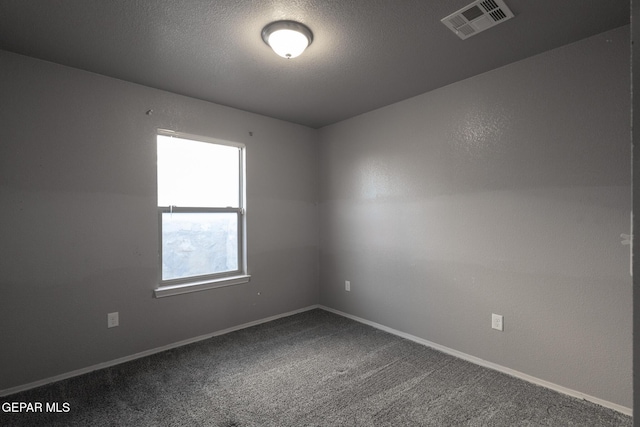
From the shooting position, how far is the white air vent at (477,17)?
1802 millimetres

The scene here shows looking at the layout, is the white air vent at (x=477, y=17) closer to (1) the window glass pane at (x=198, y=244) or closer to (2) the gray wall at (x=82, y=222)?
(2) the gray wall at (x=82, y=222)

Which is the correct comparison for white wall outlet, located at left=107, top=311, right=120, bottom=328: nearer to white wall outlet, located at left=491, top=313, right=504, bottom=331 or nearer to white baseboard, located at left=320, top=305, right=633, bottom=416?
white baseboard, located at left=320, top=305, right=633, bottom=416

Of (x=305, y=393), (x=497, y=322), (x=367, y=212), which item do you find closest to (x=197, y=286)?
(x=305, y=393)

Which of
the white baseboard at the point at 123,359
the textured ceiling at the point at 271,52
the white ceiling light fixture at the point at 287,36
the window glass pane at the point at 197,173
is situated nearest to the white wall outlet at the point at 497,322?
the textured ceiling at the point at 271,52

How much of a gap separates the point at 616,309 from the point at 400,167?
1.96 m

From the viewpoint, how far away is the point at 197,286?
3145mm

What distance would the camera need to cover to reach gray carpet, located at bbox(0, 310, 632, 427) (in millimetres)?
1955

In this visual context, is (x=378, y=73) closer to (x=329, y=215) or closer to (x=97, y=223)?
(x=329, y=215)

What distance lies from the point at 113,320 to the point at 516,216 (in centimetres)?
336

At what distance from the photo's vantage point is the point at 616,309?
2055mm

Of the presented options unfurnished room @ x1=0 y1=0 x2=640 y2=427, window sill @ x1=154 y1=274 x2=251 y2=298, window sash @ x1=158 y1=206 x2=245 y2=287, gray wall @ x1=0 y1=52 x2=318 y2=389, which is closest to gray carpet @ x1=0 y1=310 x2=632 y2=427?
unfurnished room @ x1=0 y1=0 x2=640 y2=427

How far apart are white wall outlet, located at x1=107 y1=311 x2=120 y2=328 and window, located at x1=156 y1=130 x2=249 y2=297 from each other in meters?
0.35

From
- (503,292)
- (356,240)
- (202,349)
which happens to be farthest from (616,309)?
(202,349)

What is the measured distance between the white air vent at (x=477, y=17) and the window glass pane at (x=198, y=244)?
2645 millimetres
